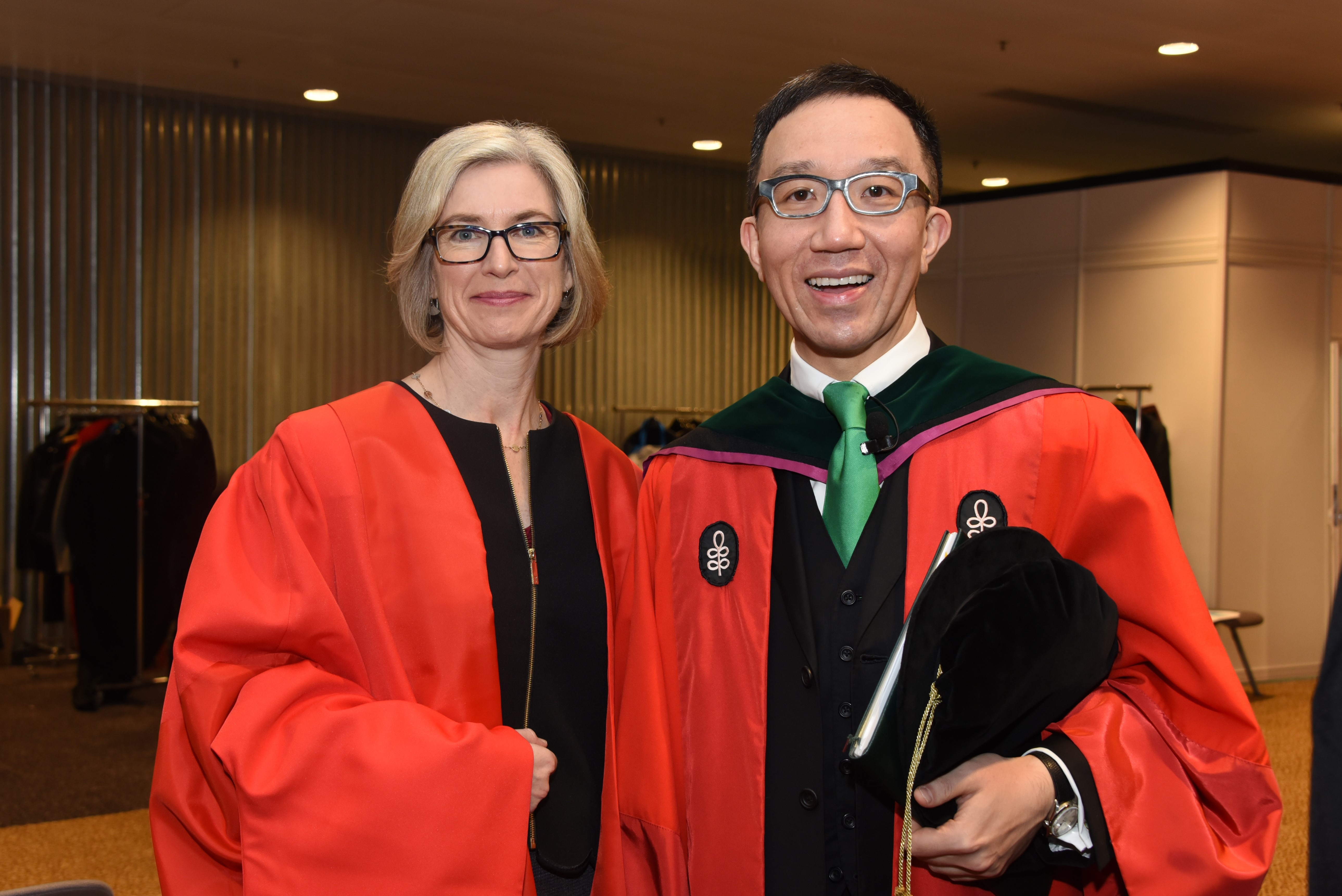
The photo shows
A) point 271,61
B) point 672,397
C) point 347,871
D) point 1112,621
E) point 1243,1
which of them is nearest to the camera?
point 1112,621

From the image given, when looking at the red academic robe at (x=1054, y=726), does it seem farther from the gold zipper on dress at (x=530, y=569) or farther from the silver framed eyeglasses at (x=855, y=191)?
the silver framed eyeglasses at (x=855, y=191)

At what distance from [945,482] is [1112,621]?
1.01 ft

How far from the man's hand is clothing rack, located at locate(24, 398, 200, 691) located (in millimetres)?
6038

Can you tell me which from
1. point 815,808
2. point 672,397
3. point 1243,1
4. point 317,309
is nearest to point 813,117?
point 815,808

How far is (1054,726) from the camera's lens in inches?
59.4

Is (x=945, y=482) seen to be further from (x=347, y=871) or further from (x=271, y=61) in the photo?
(x=271, y=61)

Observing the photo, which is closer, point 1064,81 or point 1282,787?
point 1282,787

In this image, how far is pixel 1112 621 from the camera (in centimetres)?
139

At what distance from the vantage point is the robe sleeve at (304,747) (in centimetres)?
156

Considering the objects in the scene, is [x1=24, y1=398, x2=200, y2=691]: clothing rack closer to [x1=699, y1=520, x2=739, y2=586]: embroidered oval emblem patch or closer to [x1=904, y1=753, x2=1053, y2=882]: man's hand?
[x1=699, y1=520, x2=739, y2=586]: embroidered oval emblem patch

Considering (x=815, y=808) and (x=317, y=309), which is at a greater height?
(x=317, y=309)

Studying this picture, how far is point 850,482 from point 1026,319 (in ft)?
23.8

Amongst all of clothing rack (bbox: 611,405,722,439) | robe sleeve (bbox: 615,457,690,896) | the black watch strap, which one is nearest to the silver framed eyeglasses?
robe sleeve (bbox: 615,457,690,896)

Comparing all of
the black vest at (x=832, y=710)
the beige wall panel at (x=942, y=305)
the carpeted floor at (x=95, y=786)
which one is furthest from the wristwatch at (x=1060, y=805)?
the beige wall panel at (x=942, y=305)
